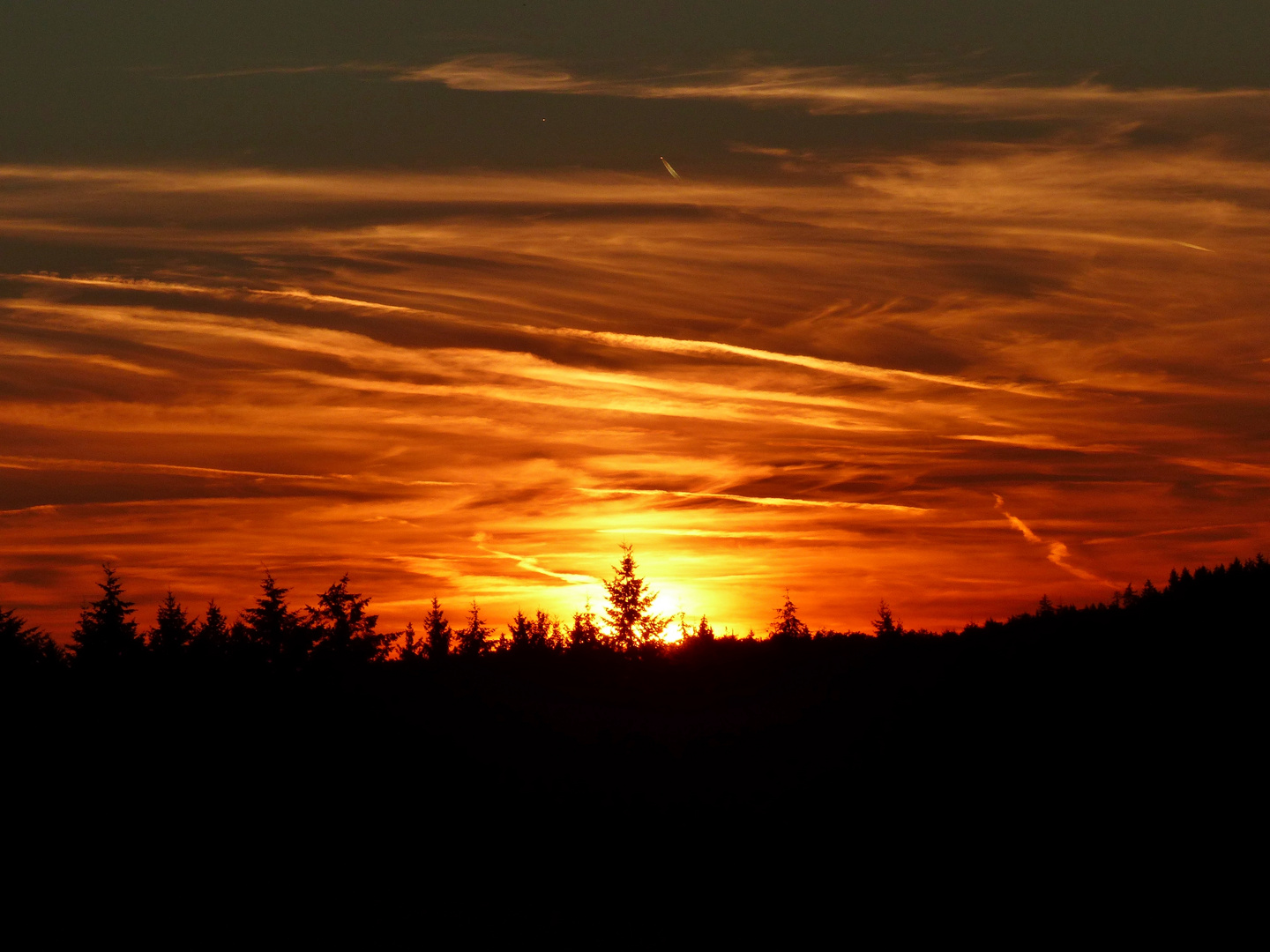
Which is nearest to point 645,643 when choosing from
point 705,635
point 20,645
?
point 705,635

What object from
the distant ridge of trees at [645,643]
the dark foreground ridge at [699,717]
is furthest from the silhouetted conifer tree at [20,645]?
the dark foreground ridge at [699,717]

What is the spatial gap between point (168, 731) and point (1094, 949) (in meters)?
16.8

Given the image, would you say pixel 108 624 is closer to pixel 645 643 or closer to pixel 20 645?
pixel 20 645

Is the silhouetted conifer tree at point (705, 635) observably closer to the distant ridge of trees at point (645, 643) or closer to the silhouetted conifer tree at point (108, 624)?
the distant ridge of trees at point (645, 643)

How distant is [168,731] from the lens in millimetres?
23062

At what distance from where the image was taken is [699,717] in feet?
84.3

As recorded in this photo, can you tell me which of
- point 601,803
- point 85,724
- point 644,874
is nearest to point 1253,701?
point 644,874

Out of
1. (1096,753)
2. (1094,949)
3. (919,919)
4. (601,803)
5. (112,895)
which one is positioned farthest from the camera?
(601,803)

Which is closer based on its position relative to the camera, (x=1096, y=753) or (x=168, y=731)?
(x=1096, y=753)

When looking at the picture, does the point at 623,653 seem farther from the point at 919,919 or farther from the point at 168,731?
the point at 919,919

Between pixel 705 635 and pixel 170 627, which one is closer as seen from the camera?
pixel 705 635

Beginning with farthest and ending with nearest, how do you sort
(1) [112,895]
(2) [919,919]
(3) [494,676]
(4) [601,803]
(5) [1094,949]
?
(3) [494,676], (4) [601,803], (1) [112,895], (2) [919,919], (5) [1094,949]

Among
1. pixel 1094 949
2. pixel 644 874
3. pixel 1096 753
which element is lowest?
pixel 1094 949

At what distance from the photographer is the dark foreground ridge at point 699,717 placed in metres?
17.6
